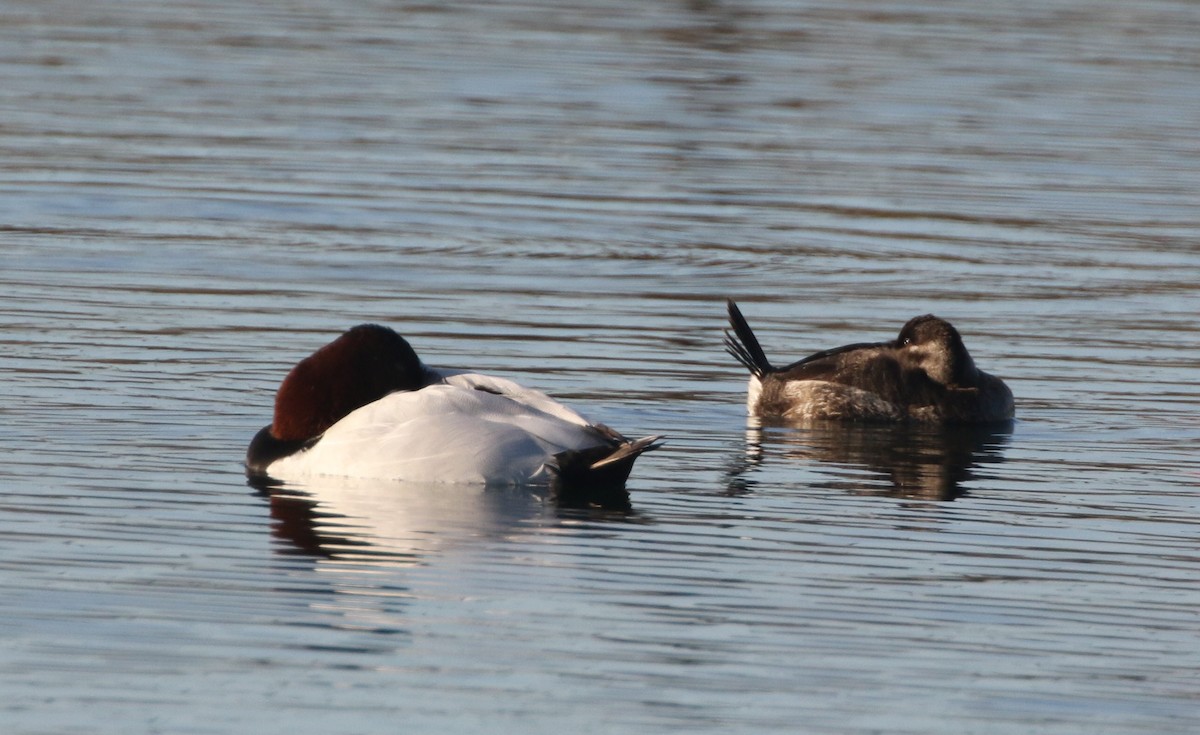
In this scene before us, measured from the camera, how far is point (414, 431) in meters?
9.35

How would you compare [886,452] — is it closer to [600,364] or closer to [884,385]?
[884,385]

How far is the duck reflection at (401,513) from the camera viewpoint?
817 centimetres

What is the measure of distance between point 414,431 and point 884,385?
3.41m

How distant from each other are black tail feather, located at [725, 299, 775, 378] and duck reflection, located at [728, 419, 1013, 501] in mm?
459

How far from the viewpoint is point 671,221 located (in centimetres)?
1791

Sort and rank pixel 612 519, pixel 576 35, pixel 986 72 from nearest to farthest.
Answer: pixel 612 519
pixel 986 72
pixel 576 35

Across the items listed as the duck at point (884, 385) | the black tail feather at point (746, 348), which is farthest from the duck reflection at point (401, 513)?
the black tail feather at point (746, 348)

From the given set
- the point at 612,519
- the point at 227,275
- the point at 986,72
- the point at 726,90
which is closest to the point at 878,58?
the point at 986,72

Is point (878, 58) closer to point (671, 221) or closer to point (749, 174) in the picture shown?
point (749, 174)

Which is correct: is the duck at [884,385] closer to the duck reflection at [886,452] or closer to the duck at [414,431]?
the duck reflection at [886,452]

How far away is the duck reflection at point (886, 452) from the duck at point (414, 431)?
75cm

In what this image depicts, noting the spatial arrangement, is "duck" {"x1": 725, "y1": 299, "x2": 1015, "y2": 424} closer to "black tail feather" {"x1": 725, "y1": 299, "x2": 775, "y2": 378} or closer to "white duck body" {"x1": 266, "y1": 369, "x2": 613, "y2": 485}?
"black tail feather" {"x1": 725, "y1": 299, "x2": 775, "y2": 378}

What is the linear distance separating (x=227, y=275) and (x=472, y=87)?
34.3 feet

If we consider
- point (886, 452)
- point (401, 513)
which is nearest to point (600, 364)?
point (886, 452)
